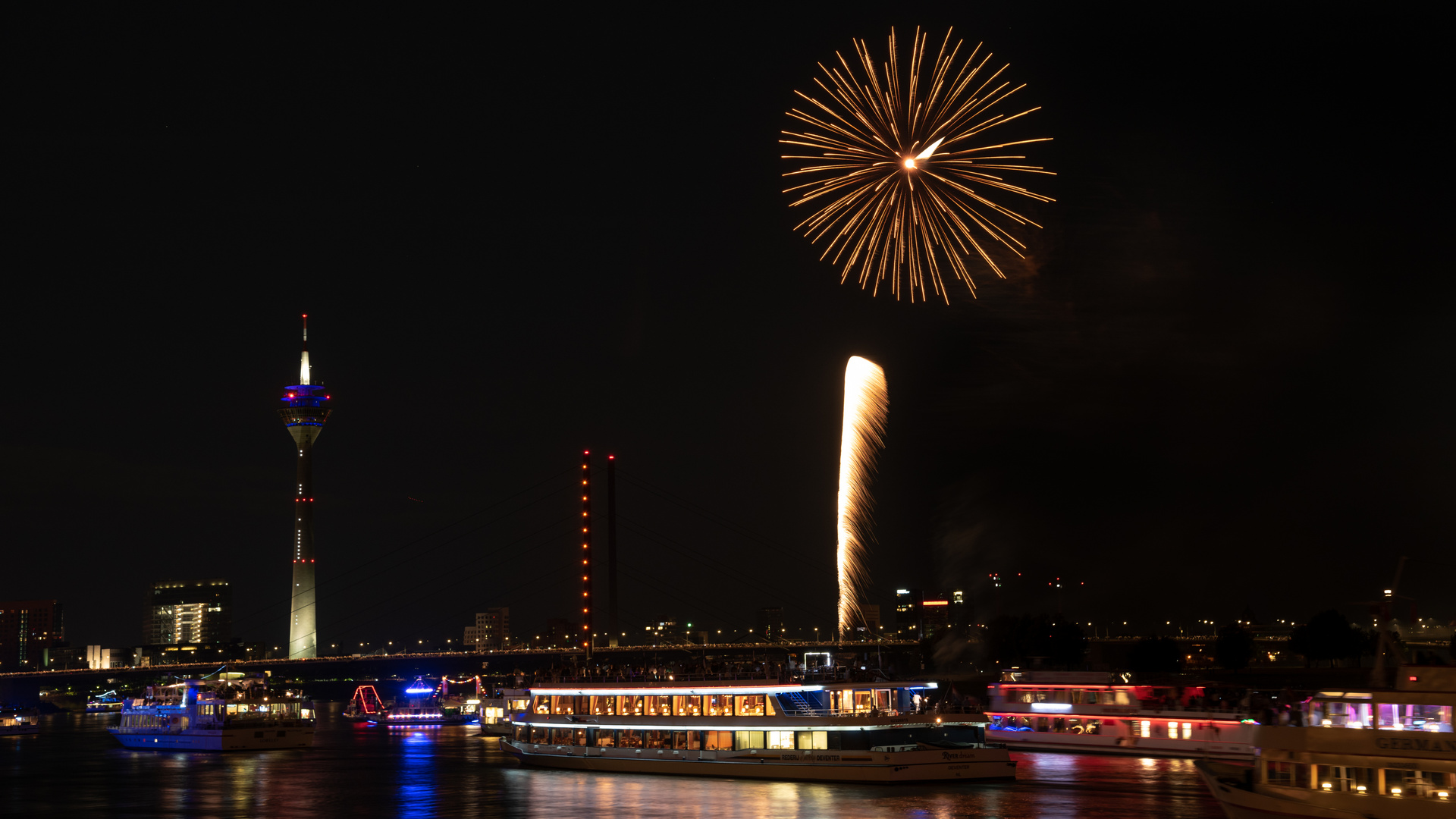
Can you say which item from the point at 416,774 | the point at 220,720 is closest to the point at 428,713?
the point at 220,720

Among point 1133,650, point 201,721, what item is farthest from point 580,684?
point 1133,650

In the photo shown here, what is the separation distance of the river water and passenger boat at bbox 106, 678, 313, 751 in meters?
7.76

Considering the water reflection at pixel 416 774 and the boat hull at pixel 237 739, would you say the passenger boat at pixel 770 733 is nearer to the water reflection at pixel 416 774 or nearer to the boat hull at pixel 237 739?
the water reflection at pixel 416 774

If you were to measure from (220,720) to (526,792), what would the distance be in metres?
42.3

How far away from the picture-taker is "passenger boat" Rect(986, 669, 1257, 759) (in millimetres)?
58375

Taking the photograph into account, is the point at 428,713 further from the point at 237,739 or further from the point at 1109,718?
the point at 1109,718

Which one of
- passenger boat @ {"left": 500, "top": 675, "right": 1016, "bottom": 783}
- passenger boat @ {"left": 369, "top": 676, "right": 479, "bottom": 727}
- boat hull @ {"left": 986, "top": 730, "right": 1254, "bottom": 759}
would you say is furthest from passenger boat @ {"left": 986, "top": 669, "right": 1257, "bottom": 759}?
passenger boat @ {"left": 369, "top": 676, "right": 479, "bottom": 727}

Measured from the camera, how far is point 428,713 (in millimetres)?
129750

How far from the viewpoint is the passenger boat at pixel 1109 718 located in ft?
192

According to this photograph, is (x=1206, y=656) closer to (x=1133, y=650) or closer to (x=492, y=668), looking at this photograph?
(x=1133, y=650)

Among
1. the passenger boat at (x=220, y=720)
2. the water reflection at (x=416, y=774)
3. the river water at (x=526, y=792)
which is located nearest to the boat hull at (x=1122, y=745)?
the river water at (x=526, y=792)

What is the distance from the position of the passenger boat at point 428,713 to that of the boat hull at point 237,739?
35789 mm

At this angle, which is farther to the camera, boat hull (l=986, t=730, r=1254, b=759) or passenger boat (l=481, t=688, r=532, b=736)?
passenger boat (l=481, t=688, r=532, b=736)

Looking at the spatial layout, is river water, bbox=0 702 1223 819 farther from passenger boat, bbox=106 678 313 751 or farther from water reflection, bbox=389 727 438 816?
passenger boat, bbox=106 678 313 751
